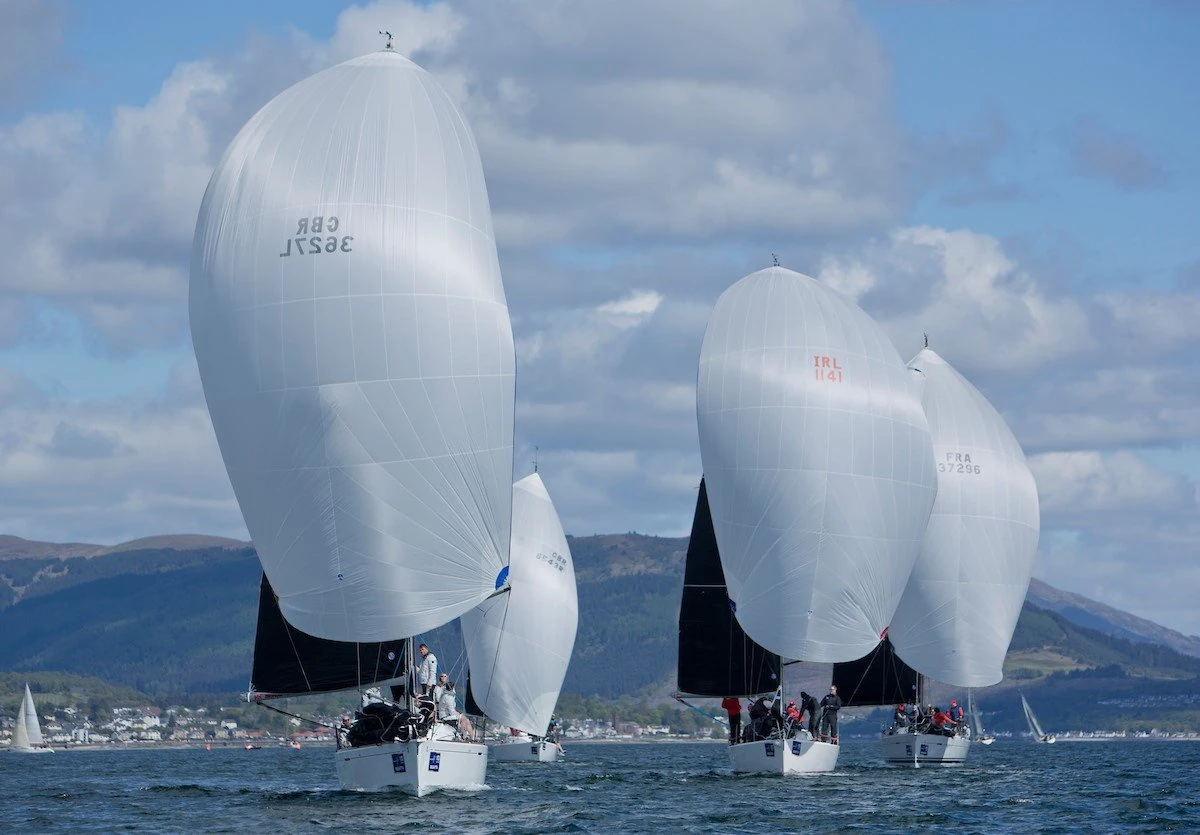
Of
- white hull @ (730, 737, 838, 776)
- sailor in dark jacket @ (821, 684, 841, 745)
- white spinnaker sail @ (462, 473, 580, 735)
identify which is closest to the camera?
white hull @ (730, 737, 838, 776)

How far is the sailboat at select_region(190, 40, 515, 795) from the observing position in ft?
150

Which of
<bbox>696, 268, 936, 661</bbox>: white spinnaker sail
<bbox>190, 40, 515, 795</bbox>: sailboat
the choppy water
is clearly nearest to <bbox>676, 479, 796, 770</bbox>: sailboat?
<bbox>696, 268, 936, 661</bbox>: white spinnaker sail

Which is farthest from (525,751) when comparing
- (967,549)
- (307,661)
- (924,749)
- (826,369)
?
(307,661)

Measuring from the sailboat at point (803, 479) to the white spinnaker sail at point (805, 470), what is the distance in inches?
1.7

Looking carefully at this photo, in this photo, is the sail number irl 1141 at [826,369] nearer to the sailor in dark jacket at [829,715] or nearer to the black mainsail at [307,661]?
the sailor in dark jacket at [829,715]

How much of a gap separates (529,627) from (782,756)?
2600 centimetres

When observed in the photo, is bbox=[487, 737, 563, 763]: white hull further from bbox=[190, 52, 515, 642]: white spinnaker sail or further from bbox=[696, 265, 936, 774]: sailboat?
bbox=[190, 52, 515, 642]: white spinnaker sail

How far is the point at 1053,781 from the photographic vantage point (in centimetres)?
6938

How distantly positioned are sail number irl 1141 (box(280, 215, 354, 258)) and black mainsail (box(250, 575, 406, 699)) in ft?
32.3

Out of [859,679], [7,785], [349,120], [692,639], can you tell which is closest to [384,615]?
[349,120]

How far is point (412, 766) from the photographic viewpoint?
150 ft

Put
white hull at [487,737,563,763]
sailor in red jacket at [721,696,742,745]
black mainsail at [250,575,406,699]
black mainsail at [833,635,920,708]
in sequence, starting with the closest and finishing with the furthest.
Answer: black mainsail at [250,575,406,699] → sailor in red jacket at [721,696,742,745] → black mainsail at [833,635,920,708] → white hull at [487,737,563,763]

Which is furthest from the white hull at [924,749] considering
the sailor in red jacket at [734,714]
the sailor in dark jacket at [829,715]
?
the sailor in dark jacket at [829,715]

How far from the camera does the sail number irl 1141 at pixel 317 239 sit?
46062mm
